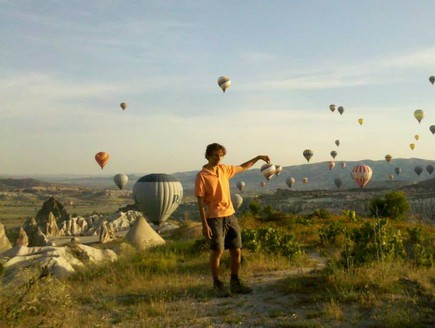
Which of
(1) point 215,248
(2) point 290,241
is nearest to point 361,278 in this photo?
(1) point 215,248

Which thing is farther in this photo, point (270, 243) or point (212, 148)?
point (270, 243)

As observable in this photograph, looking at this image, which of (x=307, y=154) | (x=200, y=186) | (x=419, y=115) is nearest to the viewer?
(x=200, y=186)

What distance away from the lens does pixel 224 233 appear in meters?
6.76

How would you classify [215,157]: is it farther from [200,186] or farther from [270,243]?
[270,243]

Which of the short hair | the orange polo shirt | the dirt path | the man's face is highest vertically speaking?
the short hair

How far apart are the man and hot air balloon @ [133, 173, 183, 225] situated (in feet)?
96.3

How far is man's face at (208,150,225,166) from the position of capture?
6.76 meters

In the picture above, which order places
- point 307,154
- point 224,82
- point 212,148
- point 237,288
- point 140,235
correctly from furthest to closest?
1. point 307,154
2. point 224,82
3. point 140,235
4. point 237,288
5. point 212,148

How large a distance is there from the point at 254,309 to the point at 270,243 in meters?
4.39

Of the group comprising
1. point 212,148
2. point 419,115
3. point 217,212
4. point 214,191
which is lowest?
point 217,212

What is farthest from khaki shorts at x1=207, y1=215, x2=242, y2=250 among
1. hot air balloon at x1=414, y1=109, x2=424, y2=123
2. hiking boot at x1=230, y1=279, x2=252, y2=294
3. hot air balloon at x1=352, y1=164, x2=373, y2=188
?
hot air balloon at x1=414, y1=109, x2=424, y2=123

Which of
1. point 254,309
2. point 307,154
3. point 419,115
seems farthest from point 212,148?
point 307,154

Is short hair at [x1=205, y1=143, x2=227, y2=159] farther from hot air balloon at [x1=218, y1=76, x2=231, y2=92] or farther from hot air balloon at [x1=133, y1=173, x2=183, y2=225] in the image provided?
hot air balloon at [x1=218, y1=76, x2=231, y2=92]

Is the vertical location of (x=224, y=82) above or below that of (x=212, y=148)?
above
